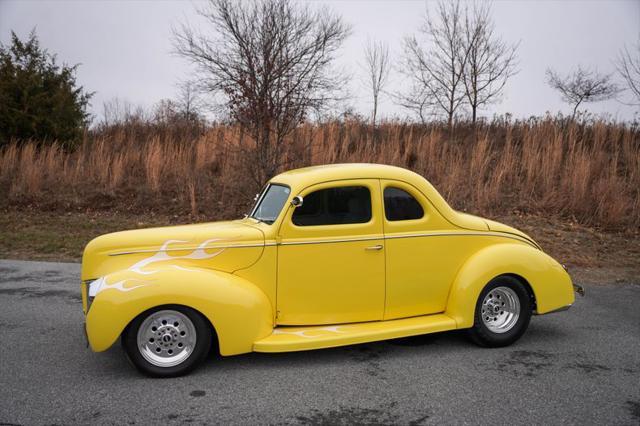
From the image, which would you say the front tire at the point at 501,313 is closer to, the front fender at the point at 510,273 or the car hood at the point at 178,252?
Answer: the front fender at the point at 510,273

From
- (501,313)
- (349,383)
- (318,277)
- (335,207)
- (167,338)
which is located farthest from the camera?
(501,313)

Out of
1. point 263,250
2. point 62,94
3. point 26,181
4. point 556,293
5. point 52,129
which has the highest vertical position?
point 62,94

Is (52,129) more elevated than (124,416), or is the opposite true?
(52,129)

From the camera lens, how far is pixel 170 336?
168 inches

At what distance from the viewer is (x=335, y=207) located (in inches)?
192

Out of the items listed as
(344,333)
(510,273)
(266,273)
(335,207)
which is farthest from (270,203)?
(510,273)

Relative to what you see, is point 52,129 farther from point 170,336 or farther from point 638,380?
point 638,380

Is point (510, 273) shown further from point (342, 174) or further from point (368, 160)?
point (368, 160)

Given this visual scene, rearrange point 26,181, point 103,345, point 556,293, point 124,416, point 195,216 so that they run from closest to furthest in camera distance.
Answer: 1. point 124,416
2. point 103,345
3. point 556,293
4. point 195,216
5. point 26,181

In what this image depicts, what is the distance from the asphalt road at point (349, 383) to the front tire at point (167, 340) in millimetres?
120

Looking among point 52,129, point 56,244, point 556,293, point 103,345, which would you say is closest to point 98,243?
point 103,345

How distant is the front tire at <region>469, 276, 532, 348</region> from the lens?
4973 millimetres

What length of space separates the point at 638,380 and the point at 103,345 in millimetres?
4452

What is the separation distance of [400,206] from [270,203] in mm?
1327
